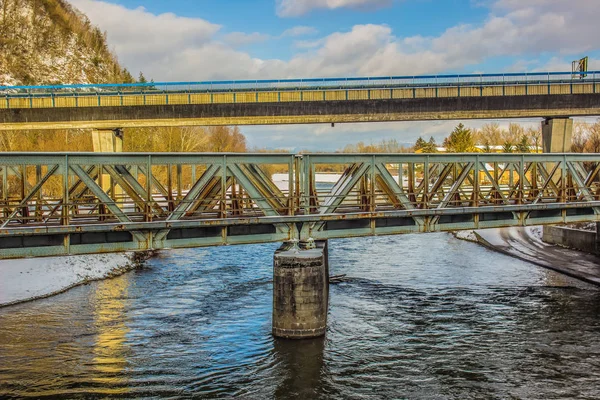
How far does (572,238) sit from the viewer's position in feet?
129

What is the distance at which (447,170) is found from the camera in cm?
2416

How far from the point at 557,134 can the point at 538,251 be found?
11.1m

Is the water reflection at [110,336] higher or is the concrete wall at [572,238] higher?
the concrete wall at [572,238]

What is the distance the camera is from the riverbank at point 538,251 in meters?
31.9

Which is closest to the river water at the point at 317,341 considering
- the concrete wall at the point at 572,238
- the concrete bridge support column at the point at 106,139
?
the concrete wall at the point at 572,238

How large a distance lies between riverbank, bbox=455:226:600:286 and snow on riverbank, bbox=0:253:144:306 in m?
23.2

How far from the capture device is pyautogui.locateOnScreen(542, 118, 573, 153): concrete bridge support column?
4369cm

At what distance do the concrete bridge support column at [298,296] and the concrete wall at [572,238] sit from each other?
24565 millimetres

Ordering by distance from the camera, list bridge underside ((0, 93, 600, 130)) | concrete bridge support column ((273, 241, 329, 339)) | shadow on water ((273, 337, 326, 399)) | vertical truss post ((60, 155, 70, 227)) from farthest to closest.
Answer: bridge underside ((0, 93, 600, 130))
concrete bridge support column ((273, 241, 329, 339))
vertical truss post ((60, 155, 70, 227))
shadow on water ((273, 337, 326, 399))

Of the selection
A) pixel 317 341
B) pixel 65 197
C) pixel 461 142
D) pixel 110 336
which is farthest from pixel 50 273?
pixel 461 142

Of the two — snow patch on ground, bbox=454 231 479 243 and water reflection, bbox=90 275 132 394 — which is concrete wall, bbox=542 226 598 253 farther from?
water reflection, bbox=90 275 132 394

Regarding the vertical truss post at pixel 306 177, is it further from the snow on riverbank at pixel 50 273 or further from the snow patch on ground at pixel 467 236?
the snow patch on ground at pixel 467 236

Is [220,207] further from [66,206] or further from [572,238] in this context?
[572,238]

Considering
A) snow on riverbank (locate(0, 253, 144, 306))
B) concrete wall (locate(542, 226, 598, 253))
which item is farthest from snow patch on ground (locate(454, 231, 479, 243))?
snow on riverbank (locate(0, 253, 144, 306))
